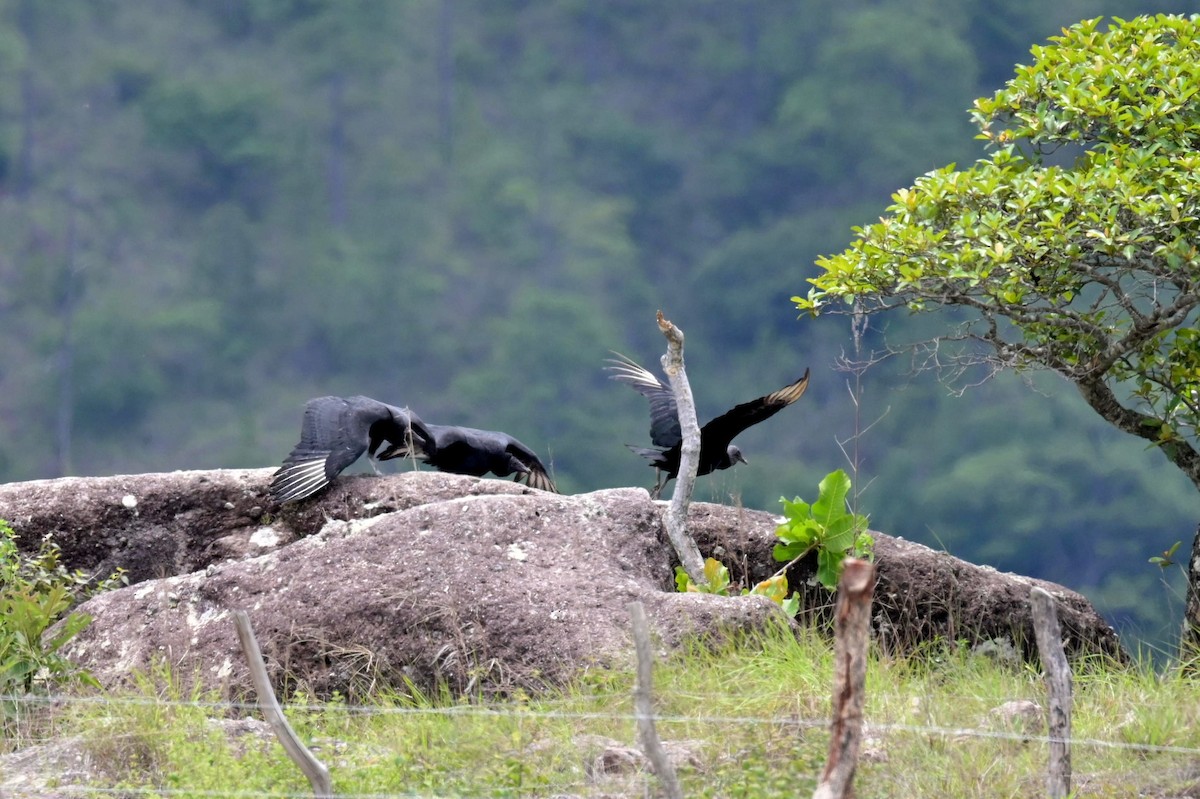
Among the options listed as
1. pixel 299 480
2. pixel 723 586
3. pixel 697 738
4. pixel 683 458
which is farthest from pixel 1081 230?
pixel 299 480

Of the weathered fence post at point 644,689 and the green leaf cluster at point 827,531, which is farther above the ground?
the green leaf cluster at point 827,531

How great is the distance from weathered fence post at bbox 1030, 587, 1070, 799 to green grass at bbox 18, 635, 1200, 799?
17 centimetres

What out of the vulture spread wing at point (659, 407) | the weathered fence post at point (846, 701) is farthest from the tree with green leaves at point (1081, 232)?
the weathered fence post at point (846, 701)

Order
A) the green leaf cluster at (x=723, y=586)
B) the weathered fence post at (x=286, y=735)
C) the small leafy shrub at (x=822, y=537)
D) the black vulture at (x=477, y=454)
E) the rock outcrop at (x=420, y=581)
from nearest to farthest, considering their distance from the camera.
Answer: the weathered fence post at (x=286, y=735) → the rock outcrop at (x=420, y=581) → the green leaf cluster at (x=723, y=586) → the small leafy shrub at (x=822, y=537) → the black vulture at (x=477, y=454)

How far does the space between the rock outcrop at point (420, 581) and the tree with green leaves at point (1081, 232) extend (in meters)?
1.21

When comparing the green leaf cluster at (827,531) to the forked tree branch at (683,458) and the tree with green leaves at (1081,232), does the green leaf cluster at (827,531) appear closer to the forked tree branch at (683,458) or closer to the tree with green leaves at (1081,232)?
the forked tree branch at (683,458)

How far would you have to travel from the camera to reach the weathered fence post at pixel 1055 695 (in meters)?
4.32

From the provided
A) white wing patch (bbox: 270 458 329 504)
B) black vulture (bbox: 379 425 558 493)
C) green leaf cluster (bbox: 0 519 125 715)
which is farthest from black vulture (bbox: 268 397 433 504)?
green leaf cluster (bbox: 0 519 125 715)

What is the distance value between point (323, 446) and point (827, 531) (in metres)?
2.63

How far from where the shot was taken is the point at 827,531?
695 centimetres

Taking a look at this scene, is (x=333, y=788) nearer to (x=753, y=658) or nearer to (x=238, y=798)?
(x=238, y=798)

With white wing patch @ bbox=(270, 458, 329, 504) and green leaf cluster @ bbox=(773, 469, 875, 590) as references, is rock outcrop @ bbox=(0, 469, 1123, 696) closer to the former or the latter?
white wing patch @ bbox=(270, 458, 329, 504)

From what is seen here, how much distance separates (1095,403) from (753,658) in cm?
233

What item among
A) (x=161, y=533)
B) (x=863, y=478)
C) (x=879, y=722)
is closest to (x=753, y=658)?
(x=879, y=722)
